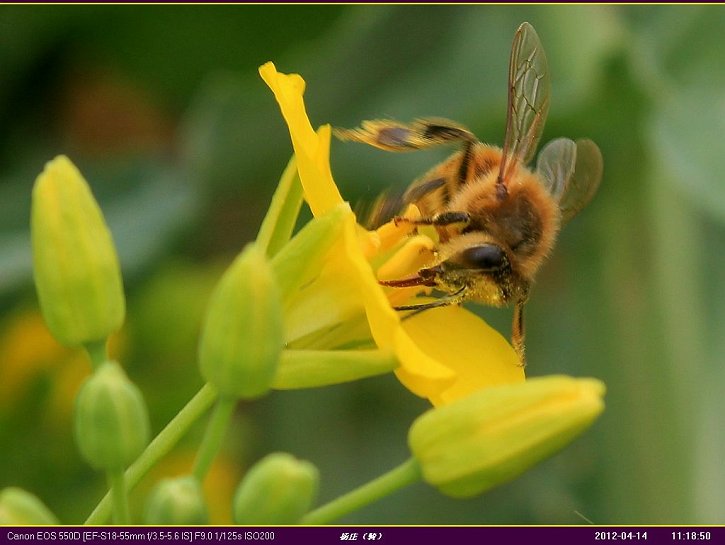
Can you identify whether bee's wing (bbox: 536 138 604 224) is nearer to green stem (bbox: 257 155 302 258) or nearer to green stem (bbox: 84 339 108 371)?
green stem (bbox: 257 155 302 258)

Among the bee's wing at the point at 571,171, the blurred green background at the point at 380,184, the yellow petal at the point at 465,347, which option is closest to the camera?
the yellow petal at the point at 465,347

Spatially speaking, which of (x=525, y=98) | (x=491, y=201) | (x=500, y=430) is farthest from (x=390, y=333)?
(x=525, y=98)

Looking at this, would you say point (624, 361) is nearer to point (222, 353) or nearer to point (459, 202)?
point (459, 202)

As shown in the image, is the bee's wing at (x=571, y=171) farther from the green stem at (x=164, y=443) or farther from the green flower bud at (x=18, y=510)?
the green flower bud at (x=18, y=510)

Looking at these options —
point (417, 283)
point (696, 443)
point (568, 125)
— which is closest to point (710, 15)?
point (568, 125)

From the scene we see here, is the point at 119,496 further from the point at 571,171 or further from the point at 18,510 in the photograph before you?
the point at 571,171

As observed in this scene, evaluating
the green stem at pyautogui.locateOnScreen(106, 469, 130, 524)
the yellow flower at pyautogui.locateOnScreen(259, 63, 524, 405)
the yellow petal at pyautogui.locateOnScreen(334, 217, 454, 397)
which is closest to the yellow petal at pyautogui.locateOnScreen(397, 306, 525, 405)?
the yellow flower at pyautogui.locateOnScreen(259, 63, 524, 405)

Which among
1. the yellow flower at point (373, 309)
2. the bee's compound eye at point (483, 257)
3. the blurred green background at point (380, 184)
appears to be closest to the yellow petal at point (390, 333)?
the yellow flower at point (373, 309)
